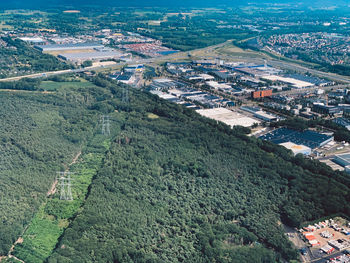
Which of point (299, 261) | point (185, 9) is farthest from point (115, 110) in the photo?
point (185, 9)

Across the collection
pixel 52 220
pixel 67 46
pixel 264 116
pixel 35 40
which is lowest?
pixel 52 220

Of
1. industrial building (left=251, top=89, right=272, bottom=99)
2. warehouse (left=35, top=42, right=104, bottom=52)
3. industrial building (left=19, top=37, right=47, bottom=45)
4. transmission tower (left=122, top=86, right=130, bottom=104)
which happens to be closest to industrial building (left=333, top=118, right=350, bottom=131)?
industrial building (left=251, top=89, right=272, bottom=99)

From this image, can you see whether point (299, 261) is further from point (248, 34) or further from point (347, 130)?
point (248, 34)

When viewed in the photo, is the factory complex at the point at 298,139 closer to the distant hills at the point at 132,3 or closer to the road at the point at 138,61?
the road at the point at 138,61

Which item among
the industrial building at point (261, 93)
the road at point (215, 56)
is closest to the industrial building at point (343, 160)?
the industrial building at point (261, 93)

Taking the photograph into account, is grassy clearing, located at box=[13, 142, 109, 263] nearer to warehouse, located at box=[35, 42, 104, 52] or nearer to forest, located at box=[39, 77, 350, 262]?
forest, located at box=[39, 77, 350, 262]

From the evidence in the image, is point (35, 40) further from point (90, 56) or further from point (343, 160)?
point (343, 160)

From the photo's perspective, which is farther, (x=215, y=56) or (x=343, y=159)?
(x=215, y=56)

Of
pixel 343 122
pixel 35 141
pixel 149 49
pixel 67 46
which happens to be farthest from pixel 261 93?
pixel 67 46

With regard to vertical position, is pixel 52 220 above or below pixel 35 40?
below
